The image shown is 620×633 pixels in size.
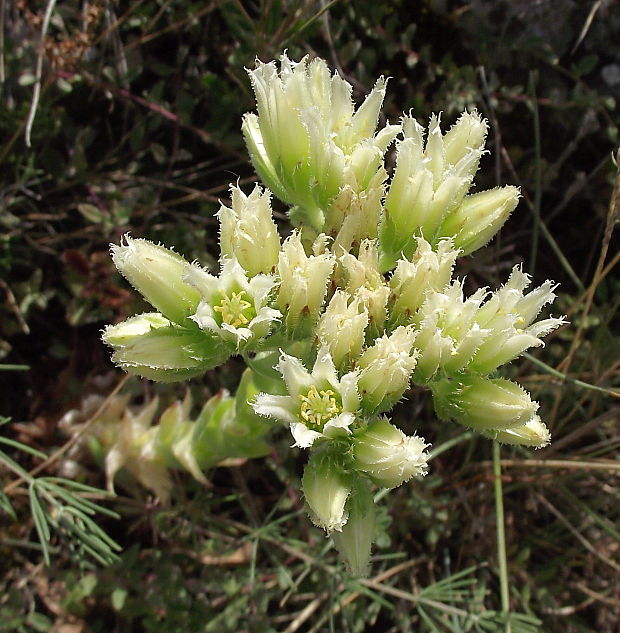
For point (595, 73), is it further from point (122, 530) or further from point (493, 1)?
point (122, 530)

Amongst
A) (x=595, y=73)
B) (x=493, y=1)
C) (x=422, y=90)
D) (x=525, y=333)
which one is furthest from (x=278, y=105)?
(x=595, y=73)

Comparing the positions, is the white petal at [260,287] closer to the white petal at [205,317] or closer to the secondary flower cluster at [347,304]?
the secondary flower cluster at [347,304]

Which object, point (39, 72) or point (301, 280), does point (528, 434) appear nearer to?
point (301, 280)

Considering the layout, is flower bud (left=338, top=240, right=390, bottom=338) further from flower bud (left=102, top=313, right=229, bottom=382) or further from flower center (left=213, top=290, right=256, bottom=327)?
flower bud (left=102, top=313, right=229, bottom=382)

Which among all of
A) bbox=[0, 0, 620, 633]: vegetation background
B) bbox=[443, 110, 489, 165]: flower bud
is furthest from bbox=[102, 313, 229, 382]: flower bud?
bbox=[0, 0, 620, 633]: vegetation background

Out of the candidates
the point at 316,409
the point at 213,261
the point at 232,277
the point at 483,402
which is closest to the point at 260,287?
the point at 232,277
